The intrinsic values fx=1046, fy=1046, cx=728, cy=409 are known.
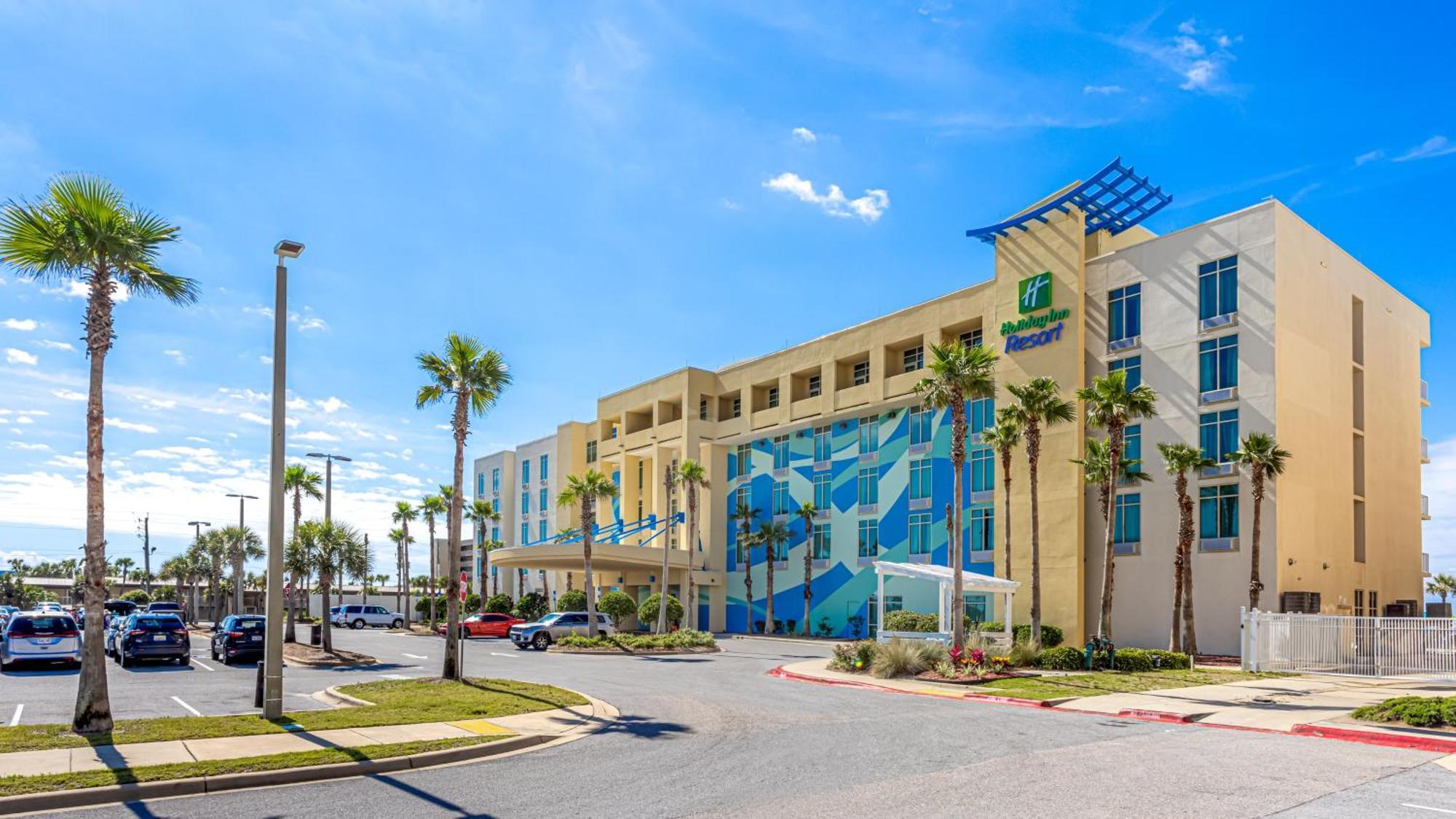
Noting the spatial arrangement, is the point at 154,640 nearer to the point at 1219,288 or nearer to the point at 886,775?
the point at 886,775

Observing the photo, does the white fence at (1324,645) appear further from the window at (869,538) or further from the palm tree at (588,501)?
the window at (869,538)

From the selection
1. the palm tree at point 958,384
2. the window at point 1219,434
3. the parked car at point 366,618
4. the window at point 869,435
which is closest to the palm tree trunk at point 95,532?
the palm tree at point 958,384

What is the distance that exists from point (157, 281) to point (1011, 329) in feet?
126

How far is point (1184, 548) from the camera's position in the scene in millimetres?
37812

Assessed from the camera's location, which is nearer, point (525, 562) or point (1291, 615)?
point (1291, 615)

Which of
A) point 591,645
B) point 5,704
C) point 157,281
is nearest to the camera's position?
point 157,281

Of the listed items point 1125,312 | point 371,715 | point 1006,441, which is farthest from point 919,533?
point 371,715

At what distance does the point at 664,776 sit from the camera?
12477mm

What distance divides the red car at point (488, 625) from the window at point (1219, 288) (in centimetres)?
3714

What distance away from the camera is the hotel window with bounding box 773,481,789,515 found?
64000 mm

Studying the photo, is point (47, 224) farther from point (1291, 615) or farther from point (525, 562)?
point (525, 562)

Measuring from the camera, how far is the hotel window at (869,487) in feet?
190

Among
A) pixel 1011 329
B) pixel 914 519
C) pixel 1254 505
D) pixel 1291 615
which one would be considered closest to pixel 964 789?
pixel 1291 615

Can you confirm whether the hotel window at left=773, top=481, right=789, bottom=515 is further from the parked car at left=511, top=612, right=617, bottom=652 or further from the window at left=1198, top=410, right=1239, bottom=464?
the window at left=1198, top=410, right=1239, bottom=464
